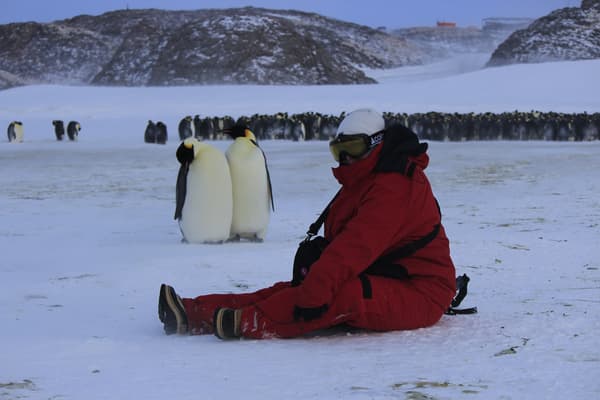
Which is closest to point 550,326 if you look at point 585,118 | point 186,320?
point 186,320

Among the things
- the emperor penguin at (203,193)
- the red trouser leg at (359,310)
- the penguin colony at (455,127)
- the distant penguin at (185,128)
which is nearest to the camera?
the red trouser leg at (359,310)

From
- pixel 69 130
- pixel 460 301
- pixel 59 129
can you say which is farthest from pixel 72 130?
pixel 460 301

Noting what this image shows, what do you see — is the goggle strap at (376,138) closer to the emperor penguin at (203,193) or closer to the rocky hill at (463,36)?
the emperor penguin at (203,193)

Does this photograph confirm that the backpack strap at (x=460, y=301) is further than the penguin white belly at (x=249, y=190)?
No

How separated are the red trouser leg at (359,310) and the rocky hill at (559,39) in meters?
56.0

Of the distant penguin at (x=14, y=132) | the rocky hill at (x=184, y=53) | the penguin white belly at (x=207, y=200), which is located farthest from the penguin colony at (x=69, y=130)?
the rocky hill at (x=184, y=53)

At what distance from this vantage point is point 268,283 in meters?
4.58

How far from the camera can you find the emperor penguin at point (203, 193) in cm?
632

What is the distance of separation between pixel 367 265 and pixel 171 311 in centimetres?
75

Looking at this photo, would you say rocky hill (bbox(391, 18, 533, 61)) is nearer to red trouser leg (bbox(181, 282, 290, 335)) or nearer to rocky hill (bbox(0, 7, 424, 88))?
rocky hill (bbox(0, 7, 424, 88))

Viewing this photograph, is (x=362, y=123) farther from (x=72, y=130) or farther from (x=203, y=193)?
(x=72, y=130)

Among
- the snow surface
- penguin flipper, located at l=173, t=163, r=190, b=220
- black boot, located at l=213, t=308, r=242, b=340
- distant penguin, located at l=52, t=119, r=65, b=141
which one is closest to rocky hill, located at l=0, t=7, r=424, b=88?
distant penguin, located at l=52, t=119, r=65, b=141

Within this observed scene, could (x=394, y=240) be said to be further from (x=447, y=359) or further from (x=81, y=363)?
(x=81, y=363)

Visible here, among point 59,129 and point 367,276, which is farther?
point 59,129
